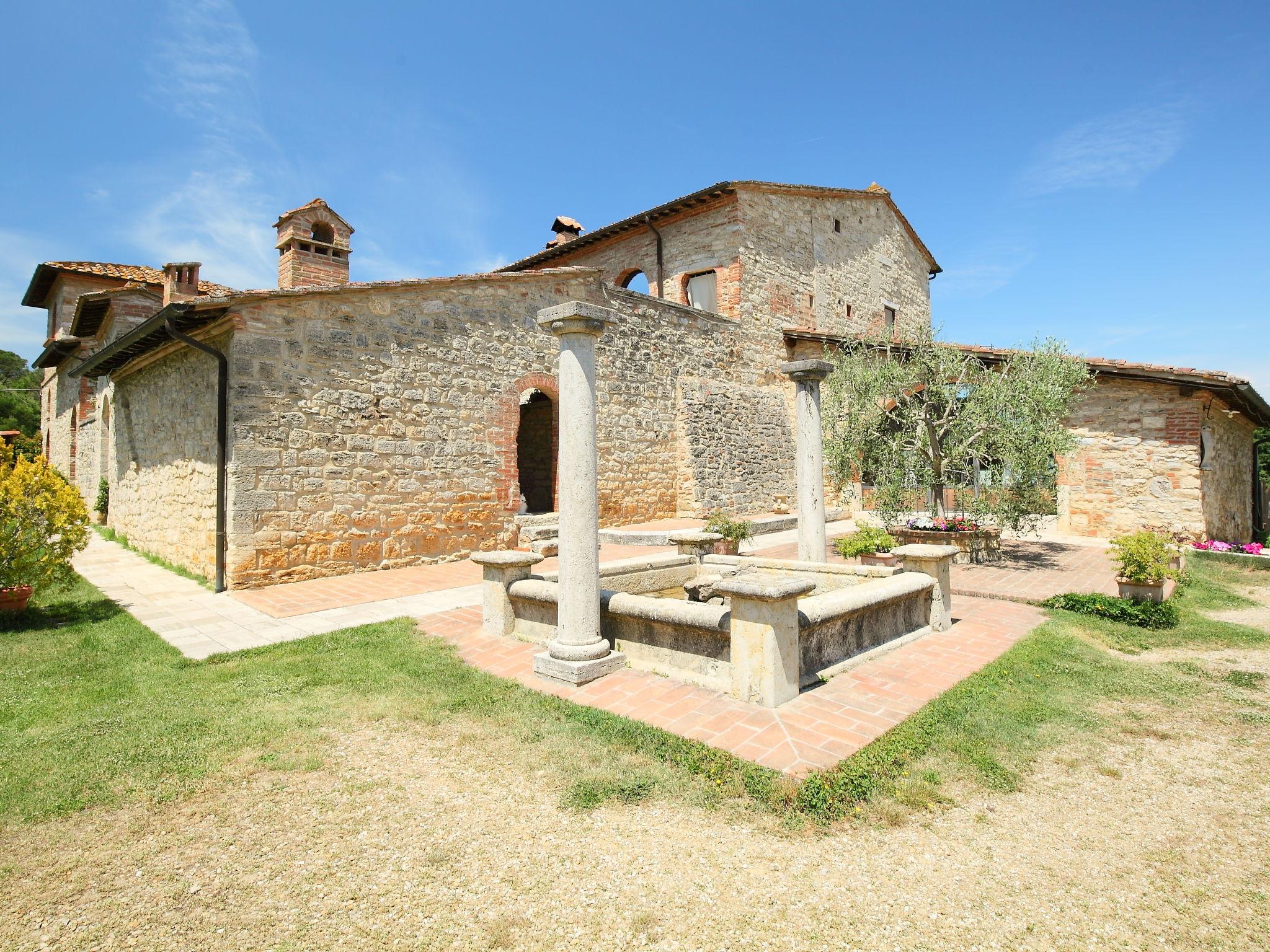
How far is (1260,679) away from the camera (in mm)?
4883

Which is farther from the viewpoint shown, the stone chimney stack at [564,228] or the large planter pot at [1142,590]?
the stone chimney stack at [564,228]

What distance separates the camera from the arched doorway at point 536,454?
15.8m

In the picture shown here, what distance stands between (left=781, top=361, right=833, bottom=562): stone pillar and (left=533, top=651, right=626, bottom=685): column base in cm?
320

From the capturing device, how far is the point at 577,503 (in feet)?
15.9

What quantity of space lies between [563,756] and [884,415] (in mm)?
8831

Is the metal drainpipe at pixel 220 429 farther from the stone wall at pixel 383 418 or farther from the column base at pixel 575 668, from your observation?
the column base at pixel 575 668

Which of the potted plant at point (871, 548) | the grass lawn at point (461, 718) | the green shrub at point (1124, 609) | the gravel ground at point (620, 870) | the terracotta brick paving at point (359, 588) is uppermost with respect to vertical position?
the potted plant at point (871, 548)

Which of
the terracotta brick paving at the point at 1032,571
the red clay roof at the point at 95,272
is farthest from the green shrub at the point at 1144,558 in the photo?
the red clay roof at the point at 95,272

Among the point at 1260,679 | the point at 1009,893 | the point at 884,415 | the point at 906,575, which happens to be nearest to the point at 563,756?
the point at 1009,893

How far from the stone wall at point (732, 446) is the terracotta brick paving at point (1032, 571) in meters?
3.12

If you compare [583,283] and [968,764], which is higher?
[583,283]

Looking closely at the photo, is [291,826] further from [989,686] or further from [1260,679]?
[1260,679]

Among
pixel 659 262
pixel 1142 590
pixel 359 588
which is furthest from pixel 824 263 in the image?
pixel 359 588

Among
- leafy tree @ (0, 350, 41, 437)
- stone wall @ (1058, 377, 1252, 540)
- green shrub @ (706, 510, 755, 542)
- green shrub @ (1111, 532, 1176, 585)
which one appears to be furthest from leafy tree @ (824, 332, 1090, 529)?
leafy tree @ (0, 350, 41, 437)
